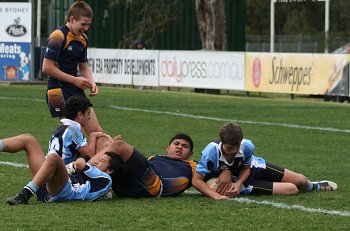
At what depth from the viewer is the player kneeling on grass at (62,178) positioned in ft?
33.0

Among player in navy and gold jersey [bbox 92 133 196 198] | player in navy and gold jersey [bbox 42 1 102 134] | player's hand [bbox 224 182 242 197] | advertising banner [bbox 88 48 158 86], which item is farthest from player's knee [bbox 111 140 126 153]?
advertising banner [bbox 88 48 158 86]

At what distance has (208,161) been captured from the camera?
35.3 ft

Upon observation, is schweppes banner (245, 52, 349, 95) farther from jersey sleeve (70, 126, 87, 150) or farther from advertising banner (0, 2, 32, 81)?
jersey sleeve (70, 126, 87, 150)

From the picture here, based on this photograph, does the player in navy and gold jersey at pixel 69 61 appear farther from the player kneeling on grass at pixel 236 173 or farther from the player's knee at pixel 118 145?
the player kneeling on grass at pixel 236 173

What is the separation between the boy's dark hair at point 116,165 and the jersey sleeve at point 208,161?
716 mm

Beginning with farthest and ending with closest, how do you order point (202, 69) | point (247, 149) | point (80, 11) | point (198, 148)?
point (202, 69) → point (198, 148) → point (80, 11) → point (247, 149)

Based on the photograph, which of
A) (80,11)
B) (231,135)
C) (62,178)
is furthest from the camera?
(80,11)

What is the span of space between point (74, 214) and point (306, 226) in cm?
194

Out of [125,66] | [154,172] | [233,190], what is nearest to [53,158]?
[154,172]

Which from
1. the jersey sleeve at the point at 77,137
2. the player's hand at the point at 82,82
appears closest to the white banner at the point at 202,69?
the player's hand at the point at 82,82

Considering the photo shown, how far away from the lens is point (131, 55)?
35.1 meters

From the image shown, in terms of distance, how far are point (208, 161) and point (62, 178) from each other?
145 cm

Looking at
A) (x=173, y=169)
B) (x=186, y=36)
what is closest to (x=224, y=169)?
(x=173, y=169)

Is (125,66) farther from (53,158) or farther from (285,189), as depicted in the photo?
(53,158)
